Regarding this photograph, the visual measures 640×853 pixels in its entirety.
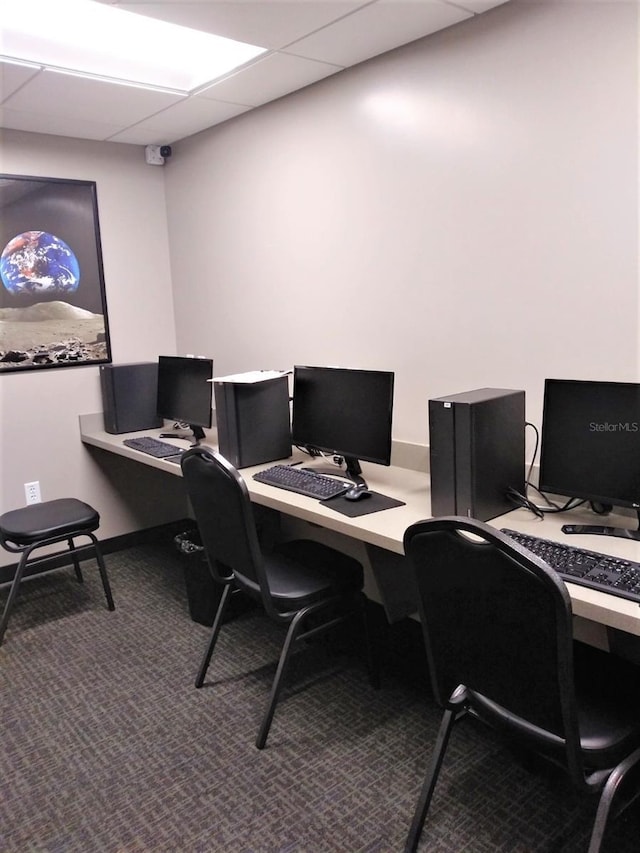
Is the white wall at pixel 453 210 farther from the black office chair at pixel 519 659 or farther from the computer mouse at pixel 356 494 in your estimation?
the black office chair at pixel 519 659

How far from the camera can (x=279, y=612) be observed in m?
2.12

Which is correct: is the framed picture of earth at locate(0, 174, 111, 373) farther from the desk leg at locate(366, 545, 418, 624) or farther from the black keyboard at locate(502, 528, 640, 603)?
the black keyboard at locate(502, 528, 640, 603)

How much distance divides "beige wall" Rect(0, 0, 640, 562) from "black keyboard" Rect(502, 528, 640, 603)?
622 mm

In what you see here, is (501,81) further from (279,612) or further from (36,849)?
(36,849)

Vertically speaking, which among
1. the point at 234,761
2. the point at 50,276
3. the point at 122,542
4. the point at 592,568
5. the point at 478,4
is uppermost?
the point at 478,4

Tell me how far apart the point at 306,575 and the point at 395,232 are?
137 cm

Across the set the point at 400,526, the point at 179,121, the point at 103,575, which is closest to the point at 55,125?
the point at 179,121

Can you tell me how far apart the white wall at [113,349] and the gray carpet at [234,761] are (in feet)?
3.45

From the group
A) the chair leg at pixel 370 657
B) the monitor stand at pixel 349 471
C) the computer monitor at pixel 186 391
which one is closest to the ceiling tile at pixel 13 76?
the computer monitor at pixel 186 391

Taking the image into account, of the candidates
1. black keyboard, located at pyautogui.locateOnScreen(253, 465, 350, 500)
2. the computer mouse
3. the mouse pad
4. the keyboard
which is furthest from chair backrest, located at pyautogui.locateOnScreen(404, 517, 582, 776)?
the keyboard

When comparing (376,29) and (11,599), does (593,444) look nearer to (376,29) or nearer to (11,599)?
(376,29)

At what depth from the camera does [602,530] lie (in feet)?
6.03

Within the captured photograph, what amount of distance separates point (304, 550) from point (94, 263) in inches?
85.6

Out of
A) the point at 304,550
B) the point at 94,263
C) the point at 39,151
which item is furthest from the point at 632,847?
the point at 39,151
